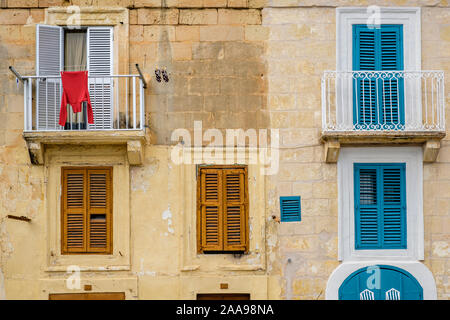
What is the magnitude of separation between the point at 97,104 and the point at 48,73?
1.11 metres

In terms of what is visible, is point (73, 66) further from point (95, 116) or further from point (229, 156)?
point (229, 156)

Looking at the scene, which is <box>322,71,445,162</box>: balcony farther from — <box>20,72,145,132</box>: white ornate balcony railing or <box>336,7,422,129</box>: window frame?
<box>20,72,145,132</box>: white ornate balcony railing

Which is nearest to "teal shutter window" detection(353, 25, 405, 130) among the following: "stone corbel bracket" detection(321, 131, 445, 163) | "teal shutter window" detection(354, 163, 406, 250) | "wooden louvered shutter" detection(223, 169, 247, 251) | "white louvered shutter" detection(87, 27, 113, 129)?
"stone corbel bracket" detection(321, 131, 445, 163)

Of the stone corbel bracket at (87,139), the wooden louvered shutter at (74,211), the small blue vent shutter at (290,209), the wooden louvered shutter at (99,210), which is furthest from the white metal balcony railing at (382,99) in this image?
the wooden louvered shutter at (74,211)

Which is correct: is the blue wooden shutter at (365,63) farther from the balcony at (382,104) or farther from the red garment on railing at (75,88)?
the red garment on railing at (75,88)

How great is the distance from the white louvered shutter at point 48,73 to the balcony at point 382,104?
5012 millimetres

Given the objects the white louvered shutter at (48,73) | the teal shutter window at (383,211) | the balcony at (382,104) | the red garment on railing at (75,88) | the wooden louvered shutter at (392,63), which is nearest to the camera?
the red garment on railing at (75,88)

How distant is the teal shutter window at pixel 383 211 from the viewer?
10508 mm

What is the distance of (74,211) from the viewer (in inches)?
411

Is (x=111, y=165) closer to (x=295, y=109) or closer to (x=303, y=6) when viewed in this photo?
(x=295, y=109)

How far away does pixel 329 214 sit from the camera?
10516mm

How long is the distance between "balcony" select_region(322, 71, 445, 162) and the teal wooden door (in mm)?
2189

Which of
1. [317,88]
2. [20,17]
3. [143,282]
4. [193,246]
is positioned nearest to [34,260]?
[143,282]

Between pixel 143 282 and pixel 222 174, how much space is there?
98.7 inches
